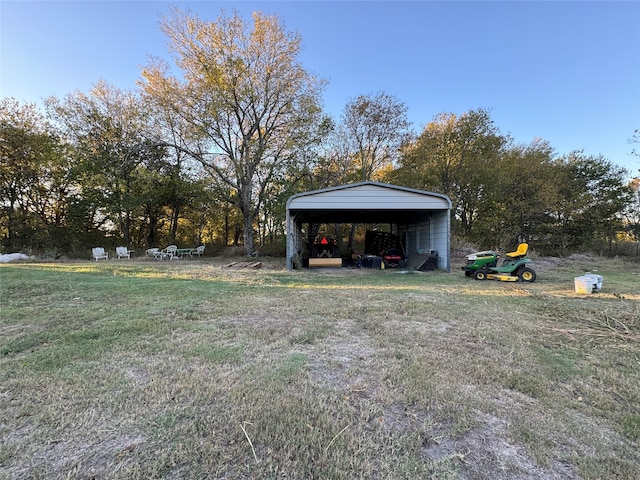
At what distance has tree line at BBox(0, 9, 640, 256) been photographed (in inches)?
567

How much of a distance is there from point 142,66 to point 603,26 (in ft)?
57.1

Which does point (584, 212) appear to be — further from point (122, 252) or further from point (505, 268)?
point (122, 252)

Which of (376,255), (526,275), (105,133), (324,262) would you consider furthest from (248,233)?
(526,275)

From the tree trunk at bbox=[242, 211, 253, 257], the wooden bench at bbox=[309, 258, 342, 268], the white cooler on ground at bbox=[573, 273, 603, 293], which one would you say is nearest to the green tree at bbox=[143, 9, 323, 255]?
the tree trunk at bbox=[242, 211, 253, 257]

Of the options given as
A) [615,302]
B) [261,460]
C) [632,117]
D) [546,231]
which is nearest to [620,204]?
[546,231]

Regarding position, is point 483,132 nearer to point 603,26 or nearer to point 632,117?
point 632,117

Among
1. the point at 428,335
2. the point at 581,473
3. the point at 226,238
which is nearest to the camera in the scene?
the point at 581,473

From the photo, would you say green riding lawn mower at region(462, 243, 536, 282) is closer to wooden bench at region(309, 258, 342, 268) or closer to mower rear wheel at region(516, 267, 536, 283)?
mower rear wheel at region(516, 267, 536, 283)

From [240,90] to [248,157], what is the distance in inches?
122

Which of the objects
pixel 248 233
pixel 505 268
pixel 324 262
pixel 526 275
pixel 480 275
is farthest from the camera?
pixel 248 233

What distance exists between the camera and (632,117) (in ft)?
43.9

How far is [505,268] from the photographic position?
8.22 m

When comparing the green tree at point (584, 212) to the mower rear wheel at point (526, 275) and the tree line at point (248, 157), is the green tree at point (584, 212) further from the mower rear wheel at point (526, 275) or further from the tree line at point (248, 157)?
the mower rear wheel at point (526, 275)

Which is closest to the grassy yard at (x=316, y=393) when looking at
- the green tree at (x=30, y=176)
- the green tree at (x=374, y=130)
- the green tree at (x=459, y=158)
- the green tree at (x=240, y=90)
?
the green tree at (x=240, y=90)
